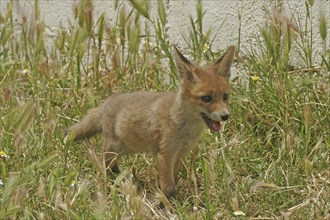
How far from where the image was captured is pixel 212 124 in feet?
17.3

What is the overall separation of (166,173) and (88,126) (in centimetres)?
76

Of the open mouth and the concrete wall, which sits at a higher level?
the concrete wall

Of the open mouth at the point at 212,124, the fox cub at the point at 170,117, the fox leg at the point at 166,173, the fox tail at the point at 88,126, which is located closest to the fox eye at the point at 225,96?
the fox cub at the point at 170,117

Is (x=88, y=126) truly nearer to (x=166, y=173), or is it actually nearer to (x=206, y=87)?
(x=166, y=173)

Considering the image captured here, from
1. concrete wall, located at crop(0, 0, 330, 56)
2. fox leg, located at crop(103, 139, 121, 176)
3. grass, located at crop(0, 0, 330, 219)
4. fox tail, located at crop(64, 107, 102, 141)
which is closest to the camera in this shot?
grass, located at crop(0, 0, 330, 219)

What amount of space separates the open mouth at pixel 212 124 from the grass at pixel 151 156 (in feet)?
0.35

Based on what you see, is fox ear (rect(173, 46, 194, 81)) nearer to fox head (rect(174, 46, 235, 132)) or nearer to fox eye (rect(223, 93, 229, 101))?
fox head (rect(174, 46, 235, 132))

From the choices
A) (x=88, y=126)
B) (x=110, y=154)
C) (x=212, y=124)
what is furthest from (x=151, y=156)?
(x=212, y=124)

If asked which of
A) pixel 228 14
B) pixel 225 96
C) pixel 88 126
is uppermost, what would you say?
pixel 228 14

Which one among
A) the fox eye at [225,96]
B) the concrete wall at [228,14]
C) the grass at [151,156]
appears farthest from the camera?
the concrete wall at [228,14]

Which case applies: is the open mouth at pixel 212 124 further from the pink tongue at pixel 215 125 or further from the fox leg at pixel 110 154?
the fox leg at pixel 110 154

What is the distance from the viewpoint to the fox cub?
5.29m

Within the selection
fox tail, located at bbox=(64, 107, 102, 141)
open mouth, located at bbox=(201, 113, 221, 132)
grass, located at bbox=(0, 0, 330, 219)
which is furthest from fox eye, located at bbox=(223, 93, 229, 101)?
fox tail, located at bbox=(64, 107, 102, 141)

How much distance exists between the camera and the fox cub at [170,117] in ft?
17.4
